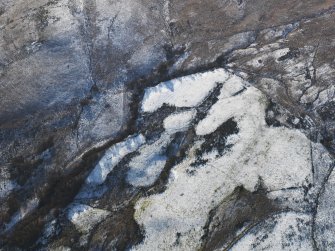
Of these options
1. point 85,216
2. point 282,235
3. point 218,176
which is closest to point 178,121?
point 218,176

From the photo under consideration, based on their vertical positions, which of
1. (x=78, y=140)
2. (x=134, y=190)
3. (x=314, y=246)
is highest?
(x=78, y=140)

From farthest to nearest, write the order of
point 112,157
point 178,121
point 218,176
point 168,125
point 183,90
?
point 183,90
point 178,121
point 168,125
point 112,157
point 218,176

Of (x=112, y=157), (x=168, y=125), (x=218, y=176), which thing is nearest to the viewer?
(x=218, y=176)

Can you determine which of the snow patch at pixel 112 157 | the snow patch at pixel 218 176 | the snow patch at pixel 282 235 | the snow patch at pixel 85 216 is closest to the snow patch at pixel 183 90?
the snow patch at pixel 218 176

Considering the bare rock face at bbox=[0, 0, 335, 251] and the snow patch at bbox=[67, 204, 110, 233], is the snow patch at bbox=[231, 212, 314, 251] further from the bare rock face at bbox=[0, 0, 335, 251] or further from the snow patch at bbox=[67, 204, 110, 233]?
the snow patch at bbox=[67, 204, 110, 233]

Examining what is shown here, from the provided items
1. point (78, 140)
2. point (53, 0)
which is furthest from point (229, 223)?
point (53, 0)

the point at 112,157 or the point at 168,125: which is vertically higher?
the point at 112,157

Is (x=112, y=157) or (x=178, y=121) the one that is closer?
(x=112, y=157)

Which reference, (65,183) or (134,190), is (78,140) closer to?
(65,183)

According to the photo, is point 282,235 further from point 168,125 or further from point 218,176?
point 168,125
